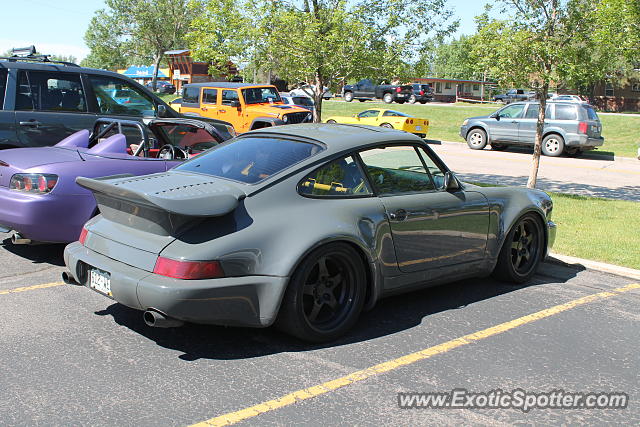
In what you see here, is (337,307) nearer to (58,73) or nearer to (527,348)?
(527,348)

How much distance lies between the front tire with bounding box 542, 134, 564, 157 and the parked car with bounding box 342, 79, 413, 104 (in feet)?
89.2

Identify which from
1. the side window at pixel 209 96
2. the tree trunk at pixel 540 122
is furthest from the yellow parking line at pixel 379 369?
the side window at pixel 209 96

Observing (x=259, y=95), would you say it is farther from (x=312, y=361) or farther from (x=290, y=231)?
(x=312, y=361)

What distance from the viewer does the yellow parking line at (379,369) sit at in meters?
3.54

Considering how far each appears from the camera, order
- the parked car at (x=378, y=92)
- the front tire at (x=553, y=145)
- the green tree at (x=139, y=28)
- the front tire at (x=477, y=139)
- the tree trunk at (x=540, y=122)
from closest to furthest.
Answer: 1. the tree trunk at (x=540, y=122)
2. the front tire at (x=553, y=145)
3. the front tire at (x=477, y=139)
4. the parked car at (x=378, y=92)
5. the green tree at (x=139, y=28)

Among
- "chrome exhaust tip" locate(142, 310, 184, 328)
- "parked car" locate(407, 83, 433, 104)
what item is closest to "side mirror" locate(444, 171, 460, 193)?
"chrome exhaust tip" locate(142, 310, 184, 328)

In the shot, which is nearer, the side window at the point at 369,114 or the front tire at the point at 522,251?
the front tire at the point at 522,251

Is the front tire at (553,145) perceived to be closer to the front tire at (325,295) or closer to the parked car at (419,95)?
the front tire at (325,295)

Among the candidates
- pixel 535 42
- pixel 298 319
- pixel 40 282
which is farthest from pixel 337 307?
pixel 535 42

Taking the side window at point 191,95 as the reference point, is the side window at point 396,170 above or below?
below

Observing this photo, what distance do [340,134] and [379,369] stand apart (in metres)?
1.90

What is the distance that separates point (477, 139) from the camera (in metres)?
23.9

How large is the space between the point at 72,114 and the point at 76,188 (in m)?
3.35

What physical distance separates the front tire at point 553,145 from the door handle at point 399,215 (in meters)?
18.0
